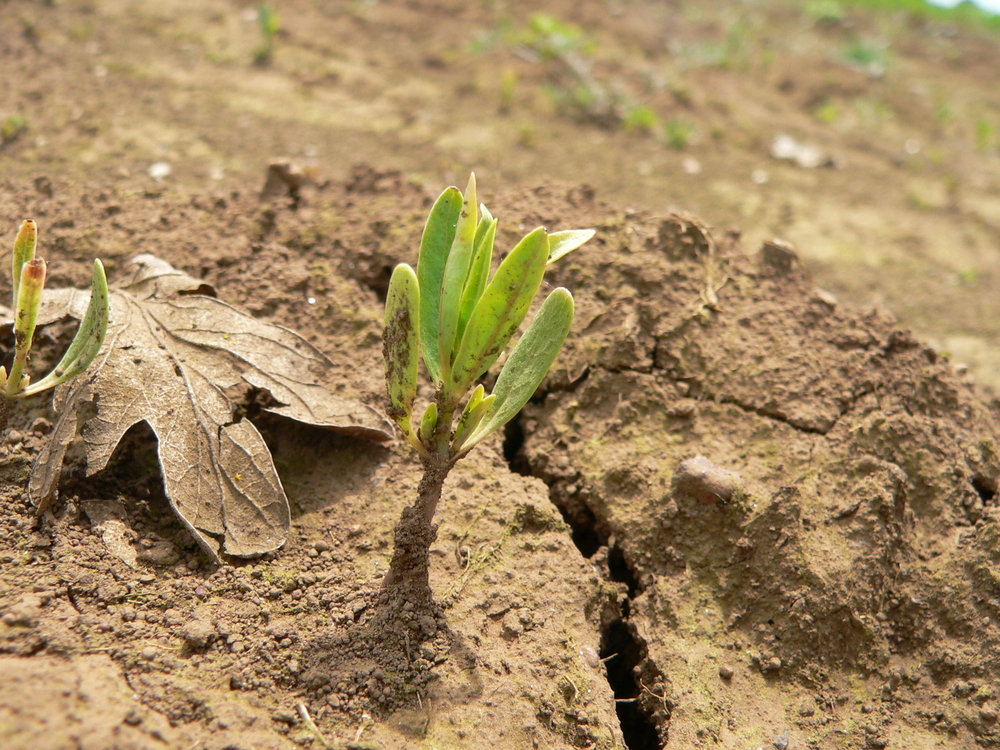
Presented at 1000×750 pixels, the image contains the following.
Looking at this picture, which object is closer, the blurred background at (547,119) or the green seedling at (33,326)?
the green seedling at (33,326)

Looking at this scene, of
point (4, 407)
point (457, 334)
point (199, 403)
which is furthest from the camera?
point (199, 403)

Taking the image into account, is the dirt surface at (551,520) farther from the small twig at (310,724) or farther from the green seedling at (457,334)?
the green seedling at (457,334)

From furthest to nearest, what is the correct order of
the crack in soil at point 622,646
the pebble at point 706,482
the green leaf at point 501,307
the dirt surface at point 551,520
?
the pebble at point 706,482 < the crack in soil at point 622,646 < the dirt surface at point 551,520 < the green leaf at point 501,307

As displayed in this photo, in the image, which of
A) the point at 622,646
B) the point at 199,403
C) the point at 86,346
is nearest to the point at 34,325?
the point at 86,346

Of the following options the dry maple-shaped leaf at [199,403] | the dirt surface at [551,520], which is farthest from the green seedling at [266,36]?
the dry maple-shaped leaf at [199,403]

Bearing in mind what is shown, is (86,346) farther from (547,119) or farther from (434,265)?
(547,119)

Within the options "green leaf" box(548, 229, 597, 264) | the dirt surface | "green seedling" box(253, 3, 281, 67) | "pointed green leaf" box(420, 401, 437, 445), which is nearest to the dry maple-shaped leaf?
the dirt surface

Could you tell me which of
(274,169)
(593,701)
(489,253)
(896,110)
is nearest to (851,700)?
(593,701)
